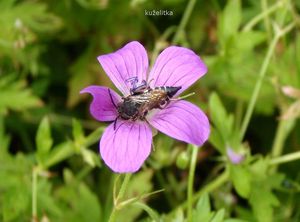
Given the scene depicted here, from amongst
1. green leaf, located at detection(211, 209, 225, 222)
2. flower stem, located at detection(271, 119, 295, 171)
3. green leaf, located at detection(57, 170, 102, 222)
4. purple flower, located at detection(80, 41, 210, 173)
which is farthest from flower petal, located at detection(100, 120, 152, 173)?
flower stem, located at detection(271, 119, 295, 171)

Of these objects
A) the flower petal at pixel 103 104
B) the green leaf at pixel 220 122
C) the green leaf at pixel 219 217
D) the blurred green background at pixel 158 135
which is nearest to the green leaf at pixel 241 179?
the blurred green background at pixel 158 135

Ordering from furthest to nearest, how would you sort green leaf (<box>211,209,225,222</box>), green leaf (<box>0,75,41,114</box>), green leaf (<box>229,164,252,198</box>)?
green leaf (<box>0,75,41,114</box>) → green leaf (<box>229,164,252,198</box>) → green leaf (<box>211,209,225,222</box>)

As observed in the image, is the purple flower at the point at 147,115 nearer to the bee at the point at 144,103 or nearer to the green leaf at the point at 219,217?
the bee at the point at 144,103

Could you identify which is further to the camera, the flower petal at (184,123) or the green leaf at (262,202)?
the green leaf at (262,202)

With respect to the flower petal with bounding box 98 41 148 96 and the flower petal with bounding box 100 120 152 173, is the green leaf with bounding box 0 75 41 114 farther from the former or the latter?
the flower petal with bounding box 100 120 152 173

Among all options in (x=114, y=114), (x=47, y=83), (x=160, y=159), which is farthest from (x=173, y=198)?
(x=114, y=114)

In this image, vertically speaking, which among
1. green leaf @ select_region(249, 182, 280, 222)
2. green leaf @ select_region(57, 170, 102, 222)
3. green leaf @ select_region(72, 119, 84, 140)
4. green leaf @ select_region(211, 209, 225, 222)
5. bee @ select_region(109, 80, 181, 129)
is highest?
bee @ select_region(109, 80, 181, 129)
